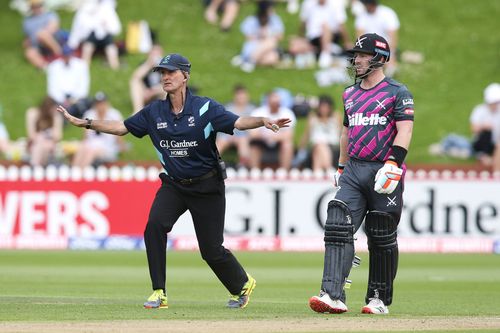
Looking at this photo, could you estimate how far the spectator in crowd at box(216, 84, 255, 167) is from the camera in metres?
20.7

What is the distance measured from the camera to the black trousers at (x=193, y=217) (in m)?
9.88

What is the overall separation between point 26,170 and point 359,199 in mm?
11026

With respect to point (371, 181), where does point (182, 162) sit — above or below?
above

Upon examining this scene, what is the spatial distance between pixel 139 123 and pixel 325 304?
2105 mm

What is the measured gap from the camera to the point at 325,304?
30.4 feet

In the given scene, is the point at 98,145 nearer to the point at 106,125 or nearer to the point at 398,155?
the point at 106,125

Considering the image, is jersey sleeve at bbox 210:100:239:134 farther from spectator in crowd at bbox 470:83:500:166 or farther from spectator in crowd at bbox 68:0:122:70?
spectator in crowd at bbox 68:0:122:70

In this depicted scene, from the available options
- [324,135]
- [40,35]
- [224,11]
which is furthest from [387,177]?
[224,11]

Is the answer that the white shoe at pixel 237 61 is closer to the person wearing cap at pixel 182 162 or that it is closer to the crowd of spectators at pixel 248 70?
the crowd of spectators at pixel 248 70

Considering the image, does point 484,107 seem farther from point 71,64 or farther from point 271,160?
point 71,64

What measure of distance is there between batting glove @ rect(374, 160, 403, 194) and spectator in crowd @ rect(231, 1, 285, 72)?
577 inches

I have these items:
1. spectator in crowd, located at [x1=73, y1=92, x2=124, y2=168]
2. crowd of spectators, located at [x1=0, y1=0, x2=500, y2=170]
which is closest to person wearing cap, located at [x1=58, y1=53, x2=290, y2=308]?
crowd of spectators, located at [x1=0, y1=0, x2=500, y2=170]

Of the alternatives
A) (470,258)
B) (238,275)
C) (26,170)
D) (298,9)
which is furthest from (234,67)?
(238,275)

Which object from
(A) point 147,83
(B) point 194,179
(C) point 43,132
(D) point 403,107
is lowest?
(B) point 194,179
